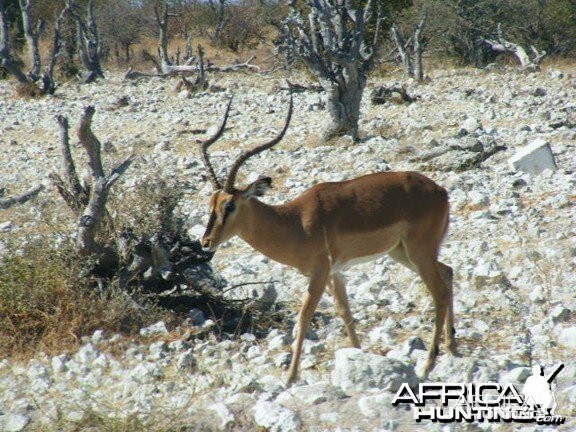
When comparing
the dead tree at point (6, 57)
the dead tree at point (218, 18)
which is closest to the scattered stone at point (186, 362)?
the dead tree at point (6, 57)

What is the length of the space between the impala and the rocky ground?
479 millimetres

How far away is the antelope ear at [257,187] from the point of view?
19.8 ft

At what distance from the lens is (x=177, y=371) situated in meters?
5.78

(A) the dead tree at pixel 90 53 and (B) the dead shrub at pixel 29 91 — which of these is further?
(A) the dead tree at pixel 90 53

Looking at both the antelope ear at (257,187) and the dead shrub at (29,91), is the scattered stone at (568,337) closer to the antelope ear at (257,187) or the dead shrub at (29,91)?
the antelope ear at (257,187)

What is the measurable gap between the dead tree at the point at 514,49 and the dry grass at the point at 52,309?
57.7 feet

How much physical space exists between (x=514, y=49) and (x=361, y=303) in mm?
19323

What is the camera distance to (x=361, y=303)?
7.11m

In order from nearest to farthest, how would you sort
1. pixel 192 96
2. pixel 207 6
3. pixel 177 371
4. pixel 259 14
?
pixel 177 371, pixel 192 96, pixel 259 14, pixel 207 6

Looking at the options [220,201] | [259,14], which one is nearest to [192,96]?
[220,201]

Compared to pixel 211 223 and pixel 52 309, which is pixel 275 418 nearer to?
pixel 211 223

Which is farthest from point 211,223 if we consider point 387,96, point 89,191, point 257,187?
point 387,96

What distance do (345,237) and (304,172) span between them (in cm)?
545

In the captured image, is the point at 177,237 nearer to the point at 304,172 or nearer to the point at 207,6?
the point at 304,172
